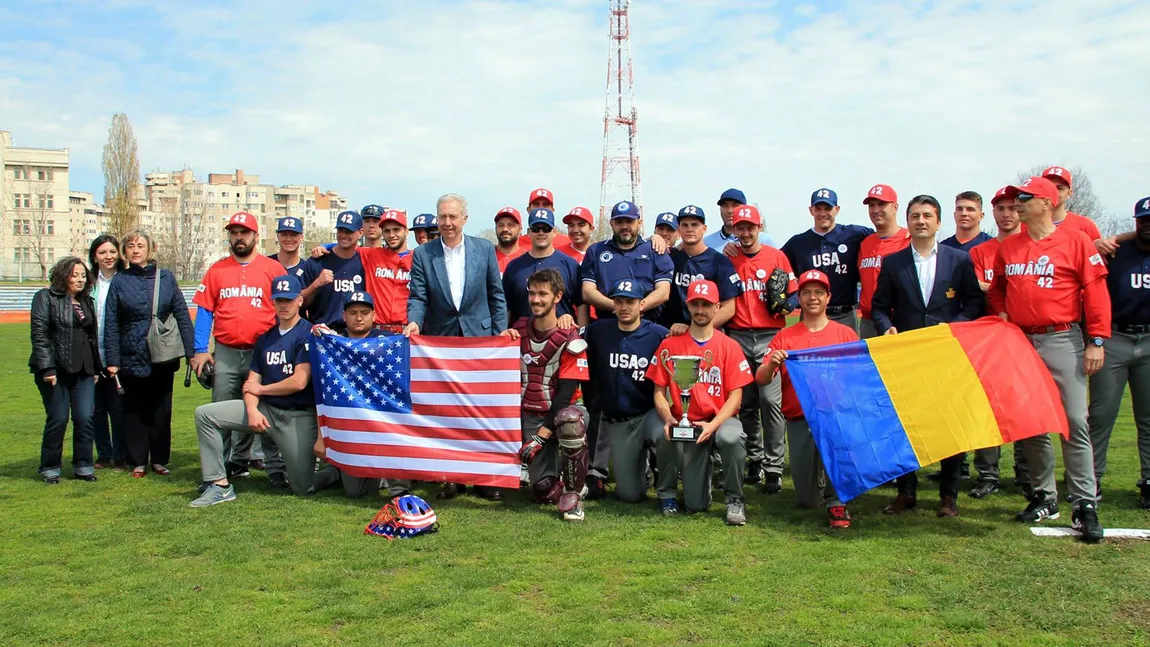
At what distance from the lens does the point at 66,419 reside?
26.8ft

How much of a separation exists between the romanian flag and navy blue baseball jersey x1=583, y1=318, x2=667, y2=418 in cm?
117

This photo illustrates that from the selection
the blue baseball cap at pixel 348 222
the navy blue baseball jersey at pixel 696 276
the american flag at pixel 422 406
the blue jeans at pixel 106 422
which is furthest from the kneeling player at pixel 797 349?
the blue jeans at pixel 106 422

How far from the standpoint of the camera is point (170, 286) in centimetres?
869

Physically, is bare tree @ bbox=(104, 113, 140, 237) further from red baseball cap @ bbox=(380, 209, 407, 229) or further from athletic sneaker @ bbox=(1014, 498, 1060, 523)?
athletic sneaker @ bbox=(1014, 498, 1060, 523)

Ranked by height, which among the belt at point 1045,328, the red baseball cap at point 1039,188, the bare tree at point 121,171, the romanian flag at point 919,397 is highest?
the bare tree at point 121,171

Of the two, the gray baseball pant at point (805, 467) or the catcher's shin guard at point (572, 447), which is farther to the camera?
the catcher's shin guard at point (572, 447)

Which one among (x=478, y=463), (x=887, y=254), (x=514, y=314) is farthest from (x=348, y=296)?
(x=887, y=254)

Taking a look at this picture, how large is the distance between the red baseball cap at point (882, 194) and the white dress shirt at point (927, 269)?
1070 millimetres

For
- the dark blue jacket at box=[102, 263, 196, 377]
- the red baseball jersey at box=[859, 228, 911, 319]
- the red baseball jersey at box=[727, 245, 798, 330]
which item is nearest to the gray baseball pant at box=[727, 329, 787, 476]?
the red baseball jersey at box=[727, 245, 798, 330]

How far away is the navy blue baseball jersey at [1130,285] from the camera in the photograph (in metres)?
6.60

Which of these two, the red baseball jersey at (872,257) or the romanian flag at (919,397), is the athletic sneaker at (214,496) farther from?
the red baseball jersey at (872,257)

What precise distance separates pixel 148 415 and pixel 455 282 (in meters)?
3.49

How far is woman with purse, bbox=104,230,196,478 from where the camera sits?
8367mm

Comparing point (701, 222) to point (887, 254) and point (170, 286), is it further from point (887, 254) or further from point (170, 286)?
point (170, 286)
